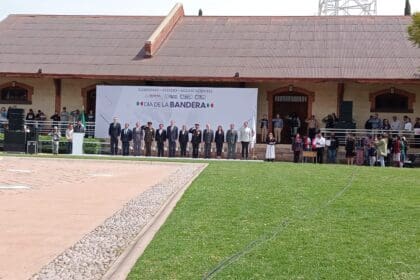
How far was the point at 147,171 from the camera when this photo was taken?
17.0m

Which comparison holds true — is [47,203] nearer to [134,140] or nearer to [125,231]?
[125,231]

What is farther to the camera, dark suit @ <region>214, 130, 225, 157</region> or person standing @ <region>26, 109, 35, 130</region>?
person standing @ <region>26, 109, 35, 130</region>

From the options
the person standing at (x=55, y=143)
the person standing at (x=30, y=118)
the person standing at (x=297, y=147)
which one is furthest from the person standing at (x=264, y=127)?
the person standing at (x=30, y=118)

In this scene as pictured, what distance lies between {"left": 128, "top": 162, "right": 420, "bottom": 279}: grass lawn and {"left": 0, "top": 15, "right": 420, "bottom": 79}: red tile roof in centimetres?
1550

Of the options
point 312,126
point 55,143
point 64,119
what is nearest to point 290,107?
point 312,126

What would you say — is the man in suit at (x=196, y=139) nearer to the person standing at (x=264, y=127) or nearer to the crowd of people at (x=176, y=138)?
the crowd of people at (x=176, y=138)

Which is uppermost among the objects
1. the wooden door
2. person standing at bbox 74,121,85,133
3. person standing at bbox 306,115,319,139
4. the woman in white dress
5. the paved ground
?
the wooden door

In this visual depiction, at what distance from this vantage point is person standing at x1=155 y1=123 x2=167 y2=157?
2558 cm

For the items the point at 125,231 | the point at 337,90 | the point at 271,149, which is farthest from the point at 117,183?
the point at 337,90

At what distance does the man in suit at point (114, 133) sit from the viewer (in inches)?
1013

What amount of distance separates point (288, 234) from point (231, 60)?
70.9ft

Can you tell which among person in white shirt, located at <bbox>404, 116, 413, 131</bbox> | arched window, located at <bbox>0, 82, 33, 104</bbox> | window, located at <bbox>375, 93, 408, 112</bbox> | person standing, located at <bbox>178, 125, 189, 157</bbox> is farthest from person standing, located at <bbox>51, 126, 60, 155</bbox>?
person in white shirt, located at <bbox>404, 116, 413, 131</bbox>

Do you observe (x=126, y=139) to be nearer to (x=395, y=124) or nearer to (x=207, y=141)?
(x=207, y=141)

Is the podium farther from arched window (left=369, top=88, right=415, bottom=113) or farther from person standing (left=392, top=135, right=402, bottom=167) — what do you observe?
arched window (left=369, top=88, right=415, bottom=113)
